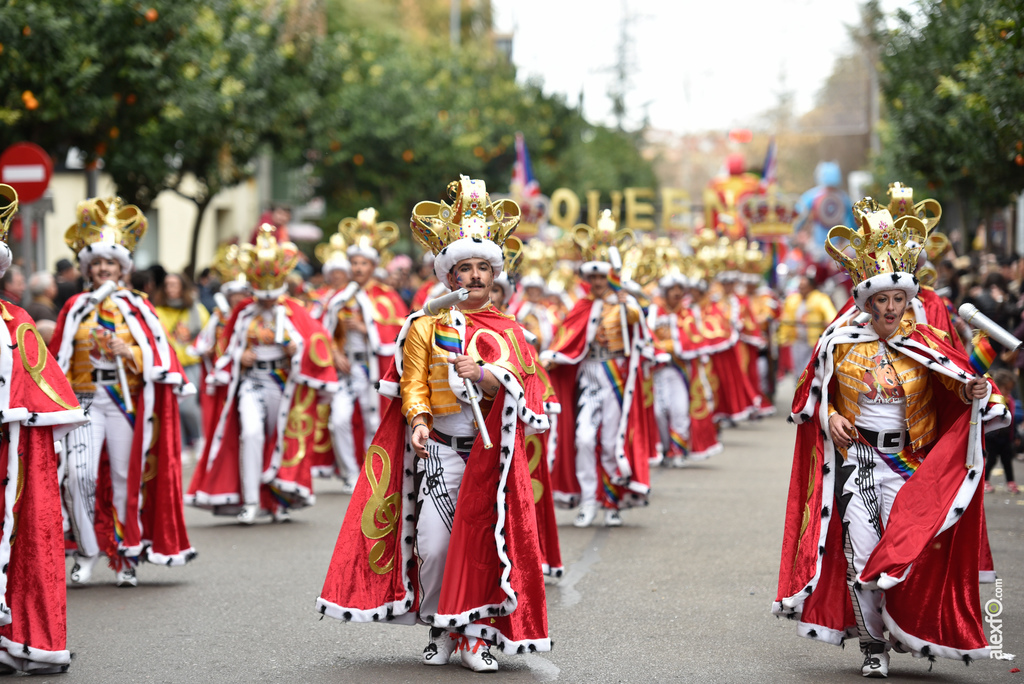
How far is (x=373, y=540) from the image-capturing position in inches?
264

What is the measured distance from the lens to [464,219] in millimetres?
6746

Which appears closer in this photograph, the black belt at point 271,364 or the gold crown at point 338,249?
the black belt at point 271,364

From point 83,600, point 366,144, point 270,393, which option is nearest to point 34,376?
point 83,600

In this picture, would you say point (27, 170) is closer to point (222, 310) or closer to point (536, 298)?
point (222, 310)

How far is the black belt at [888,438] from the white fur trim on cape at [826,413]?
0.18 metres

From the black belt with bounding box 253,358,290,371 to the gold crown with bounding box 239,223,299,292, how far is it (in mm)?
579

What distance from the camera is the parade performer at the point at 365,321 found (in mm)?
13469

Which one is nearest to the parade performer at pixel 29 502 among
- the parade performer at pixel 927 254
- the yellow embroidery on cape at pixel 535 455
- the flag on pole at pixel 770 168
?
the yellow embroidery on cape at pixel 535 455

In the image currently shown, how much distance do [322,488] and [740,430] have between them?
8085 millimetres

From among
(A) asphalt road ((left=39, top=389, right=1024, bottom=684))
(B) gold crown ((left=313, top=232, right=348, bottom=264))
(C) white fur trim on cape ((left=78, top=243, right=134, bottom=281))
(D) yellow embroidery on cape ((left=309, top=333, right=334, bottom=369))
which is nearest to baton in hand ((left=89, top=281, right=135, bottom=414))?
(C) white fur trim on cape ((left=78, top=243, right=134, bottom=281))

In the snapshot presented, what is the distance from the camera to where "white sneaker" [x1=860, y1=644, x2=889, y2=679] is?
652 cm

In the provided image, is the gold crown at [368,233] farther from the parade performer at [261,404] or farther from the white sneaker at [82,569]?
the white sneaker at [82,569]

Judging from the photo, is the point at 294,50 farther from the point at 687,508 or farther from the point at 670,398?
the point at 687,508

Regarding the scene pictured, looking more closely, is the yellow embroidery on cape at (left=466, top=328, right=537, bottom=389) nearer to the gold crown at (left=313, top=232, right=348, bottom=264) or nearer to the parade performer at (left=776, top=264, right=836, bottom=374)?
the gold crown at (left=313, top=232, right=348, bottom=264)
